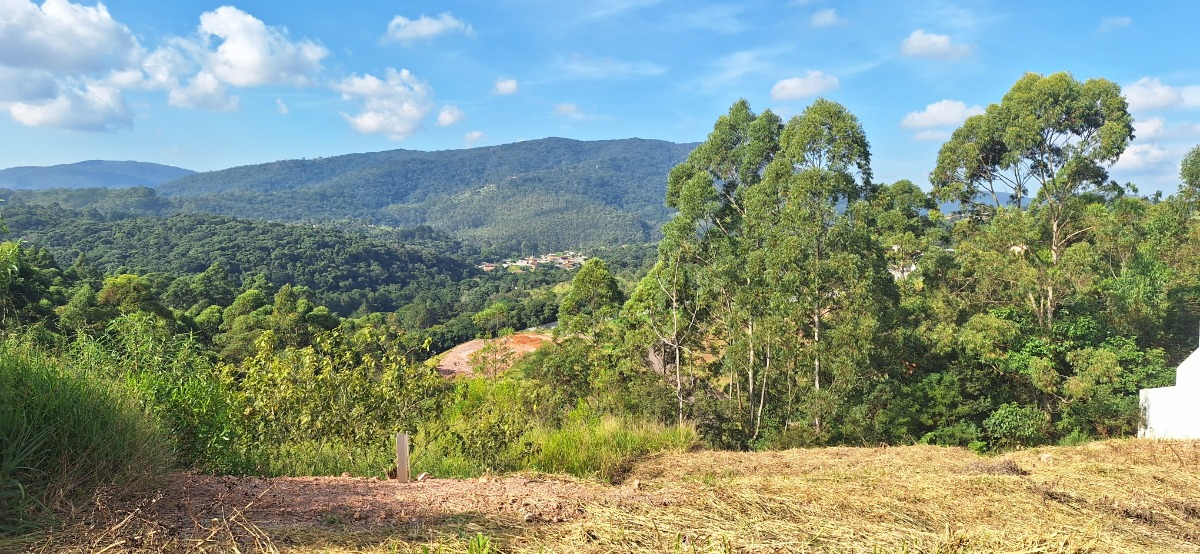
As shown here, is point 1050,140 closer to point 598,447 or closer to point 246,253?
point 598,447

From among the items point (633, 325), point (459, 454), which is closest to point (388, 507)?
point (459, 454)

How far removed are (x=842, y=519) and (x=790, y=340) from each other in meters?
6.64

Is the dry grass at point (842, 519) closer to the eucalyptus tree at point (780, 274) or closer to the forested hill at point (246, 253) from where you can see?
the eucalyptus tree at point (780, 274)

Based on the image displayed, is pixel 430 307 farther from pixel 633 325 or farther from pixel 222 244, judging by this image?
pixel 633 325

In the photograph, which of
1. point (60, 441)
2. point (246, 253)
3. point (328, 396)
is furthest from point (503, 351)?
point (246, 253)

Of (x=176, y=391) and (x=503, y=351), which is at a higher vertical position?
(x=176, y=391)

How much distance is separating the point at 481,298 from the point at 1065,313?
219 feet

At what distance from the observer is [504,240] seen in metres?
166

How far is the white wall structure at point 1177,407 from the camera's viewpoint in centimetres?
805

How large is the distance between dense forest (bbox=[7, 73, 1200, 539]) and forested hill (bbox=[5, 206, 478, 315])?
194 ft

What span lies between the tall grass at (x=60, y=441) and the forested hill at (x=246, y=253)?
6493cm

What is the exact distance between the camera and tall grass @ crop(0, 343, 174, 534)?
2.88 meters

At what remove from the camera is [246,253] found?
257ft

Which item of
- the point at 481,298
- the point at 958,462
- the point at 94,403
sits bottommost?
the point at 481,298
